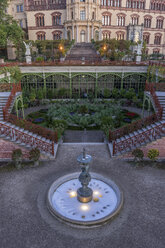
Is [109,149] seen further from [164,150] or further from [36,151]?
[36,151]

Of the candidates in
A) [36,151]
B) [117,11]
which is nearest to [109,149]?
[36,151]

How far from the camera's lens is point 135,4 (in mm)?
52031

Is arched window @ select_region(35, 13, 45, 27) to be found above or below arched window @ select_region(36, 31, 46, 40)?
above

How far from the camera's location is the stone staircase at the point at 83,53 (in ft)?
119

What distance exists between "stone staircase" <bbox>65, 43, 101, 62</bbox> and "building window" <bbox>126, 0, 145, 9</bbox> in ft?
57.2

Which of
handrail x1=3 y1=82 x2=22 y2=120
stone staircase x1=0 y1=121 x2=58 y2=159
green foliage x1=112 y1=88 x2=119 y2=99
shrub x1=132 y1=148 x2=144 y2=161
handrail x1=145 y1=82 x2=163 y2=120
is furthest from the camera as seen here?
green foliage x1=112 y1=88 x2=119 y2=99

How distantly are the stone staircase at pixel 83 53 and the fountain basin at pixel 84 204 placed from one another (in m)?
27.5

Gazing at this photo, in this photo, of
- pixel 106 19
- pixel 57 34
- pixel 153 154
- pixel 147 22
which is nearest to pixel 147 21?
pixel 147 22

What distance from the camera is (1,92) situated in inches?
650

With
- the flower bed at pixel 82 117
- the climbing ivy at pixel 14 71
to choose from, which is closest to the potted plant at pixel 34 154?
the flower bed at pixel 82 117

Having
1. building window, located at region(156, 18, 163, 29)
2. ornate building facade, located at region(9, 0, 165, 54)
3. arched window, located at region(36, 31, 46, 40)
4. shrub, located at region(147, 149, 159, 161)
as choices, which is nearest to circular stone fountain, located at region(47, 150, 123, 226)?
shrub, located at region(147, 149, 159, 161)

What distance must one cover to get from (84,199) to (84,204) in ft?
0.68

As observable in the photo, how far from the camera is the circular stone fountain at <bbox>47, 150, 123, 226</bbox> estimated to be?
25.4 feet

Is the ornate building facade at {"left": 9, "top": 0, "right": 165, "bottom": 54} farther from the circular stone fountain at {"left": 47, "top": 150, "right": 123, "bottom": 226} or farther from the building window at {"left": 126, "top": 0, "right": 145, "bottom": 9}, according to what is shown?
the circular stone fountain at {"left": 47, "top": 150, "right": 123, "bottom": 226}
